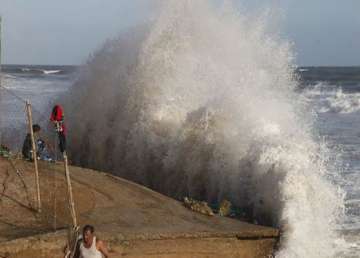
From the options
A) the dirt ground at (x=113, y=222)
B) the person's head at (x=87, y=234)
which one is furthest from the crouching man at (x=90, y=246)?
the dirt ground at (x=113, y=222)

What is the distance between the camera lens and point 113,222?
24.4 ft

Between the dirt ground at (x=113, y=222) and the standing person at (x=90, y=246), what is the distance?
544 mm

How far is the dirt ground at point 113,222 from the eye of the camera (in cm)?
690

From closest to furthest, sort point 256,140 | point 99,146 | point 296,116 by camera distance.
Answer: point 256,140 < point 296,116 < point 99,146

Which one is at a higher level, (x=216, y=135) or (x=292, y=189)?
(x=216, y=135)

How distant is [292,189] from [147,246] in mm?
2401

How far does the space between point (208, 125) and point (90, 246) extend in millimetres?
4873

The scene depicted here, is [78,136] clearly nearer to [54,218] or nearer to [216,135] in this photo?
[216,135]

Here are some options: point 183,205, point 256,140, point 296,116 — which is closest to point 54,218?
point 183,205

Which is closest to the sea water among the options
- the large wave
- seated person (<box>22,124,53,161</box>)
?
the large wave

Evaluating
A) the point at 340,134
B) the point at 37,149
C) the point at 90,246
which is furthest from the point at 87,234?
the point at 340,134

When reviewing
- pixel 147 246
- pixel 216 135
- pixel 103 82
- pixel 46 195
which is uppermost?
pixel 103 82

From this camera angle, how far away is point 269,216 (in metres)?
8.70

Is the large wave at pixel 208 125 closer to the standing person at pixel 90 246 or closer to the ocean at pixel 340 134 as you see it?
the ocean at pixel 340 134
